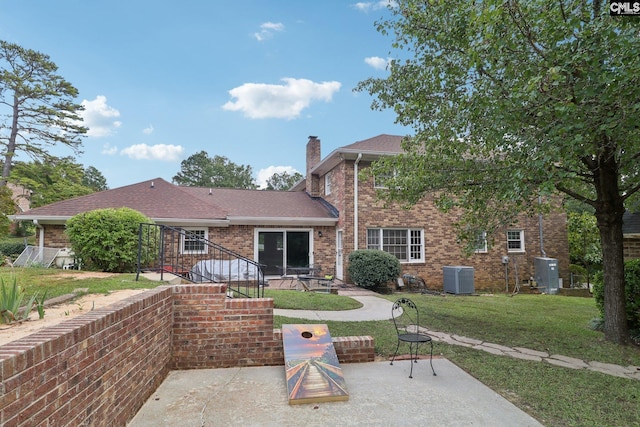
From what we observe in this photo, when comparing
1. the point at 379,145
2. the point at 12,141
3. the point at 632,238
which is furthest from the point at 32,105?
the point at 632,238

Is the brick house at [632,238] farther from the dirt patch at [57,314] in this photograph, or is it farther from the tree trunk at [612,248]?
the dirt patch at [57,314]

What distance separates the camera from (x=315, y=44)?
463 inches

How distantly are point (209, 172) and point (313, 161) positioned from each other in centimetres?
2676

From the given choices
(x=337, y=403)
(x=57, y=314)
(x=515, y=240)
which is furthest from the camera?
(x=515, y=240)

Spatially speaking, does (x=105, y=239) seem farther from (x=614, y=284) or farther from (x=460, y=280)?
(x=460, y=280)

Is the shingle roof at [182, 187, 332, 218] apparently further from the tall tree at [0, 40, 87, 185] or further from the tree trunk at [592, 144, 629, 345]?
the tall tree at [0, 40, 87, 185]

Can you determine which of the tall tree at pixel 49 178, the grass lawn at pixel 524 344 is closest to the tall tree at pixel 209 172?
the tall tree at pixel 49 178

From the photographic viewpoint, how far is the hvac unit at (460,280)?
42.3 feet

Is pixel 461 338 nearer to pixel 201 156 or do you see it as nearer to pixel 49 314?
pixel 49 314

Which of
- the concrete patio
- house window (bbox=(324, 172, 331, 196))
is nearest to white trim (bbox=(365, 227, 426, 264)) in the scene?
house window (bbox=(324, 172, 331, 196))

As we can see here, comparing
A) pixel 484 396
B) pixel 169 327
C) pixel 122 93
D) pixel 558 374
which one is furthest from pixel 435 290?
pixel 122 93

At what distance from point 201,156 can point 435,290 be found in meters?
35.9

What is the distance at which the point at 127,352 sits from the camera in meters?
3.14

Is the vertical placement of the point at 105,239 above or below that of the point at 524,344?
above
